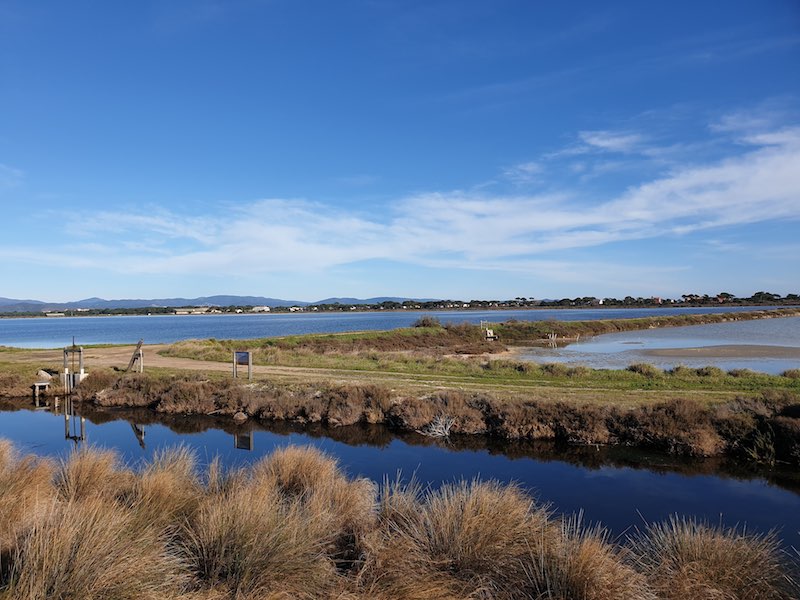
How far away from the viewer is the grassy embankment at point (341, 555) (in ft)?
18.4

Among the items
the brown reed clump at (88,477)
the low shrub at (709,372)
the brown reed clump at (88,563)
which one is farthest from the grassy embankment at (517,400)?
the brown reed clump at (88,563)

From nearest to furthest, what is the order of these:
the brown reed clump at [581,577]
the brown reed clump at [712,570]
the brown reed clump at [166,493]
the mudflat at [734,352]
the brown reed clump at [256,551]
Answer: the brown reed clump at [581,577] → the brown reed clump at [256,551] → the brown reed clump at [712,570] → the brown reed clump at [166,493] → the mudflat at [734,352]

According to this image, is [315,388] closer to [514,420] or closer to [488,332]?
[514,420]

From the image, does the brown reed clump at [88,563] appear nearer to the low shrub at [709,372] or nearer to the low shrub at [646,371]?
the low shrub at [646,371]

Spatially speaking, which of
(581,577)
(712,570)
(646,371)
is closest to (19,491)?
(581,577)

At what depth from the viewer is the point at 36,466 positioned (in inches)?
398

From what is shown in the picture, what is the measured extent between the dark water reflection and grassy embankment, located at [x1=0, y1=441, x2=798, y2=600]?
392 cm

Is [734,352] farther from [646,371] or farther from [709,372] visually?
[646,371]

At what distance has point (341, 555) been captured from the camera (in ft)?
24.8

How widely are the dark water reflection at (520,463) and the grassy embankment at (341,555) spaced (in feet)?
12.9

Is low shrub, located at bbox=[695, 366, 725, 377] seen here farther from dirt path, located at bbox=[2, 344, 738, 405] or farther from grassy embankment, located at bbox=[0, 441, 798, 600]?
grassy embankment, located at bbox=[0, 441, 798, 600]

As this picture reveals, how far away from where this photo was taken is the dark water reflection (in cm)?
1202

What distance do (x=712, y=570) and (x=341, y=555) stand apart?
449 centimetres

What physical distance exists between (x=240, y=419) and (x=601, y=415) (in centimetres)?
1357
